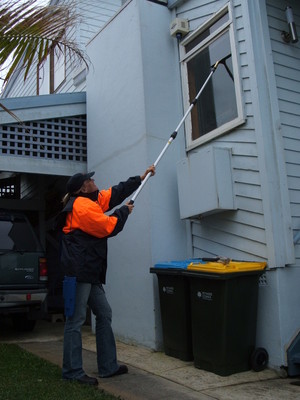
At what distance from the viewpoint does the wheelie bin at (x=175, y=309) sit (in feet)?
14.3

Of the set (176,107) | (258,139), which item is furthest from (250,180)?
(176,107)

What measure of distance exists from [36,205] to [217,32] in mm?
4977

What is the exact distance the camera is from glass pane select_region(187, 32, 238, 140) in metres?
5.01

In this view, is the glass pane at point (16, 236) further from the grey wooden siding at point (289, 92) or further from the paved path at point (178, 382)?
the grey wooden siding at point (289, 92)

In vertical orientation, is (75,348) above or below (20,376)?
above

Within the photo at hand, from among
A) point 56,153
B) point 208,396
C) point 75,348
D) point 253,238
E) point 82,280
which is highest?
point 56,153

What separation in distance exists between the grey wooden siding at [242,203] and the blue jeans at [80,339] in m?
1.51

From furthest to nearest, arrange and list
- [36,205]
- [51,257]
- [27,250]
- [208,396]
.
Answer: [51,257] < [36,205] < [27,250] < [208,396]

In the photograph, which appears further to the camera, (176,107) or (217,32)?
(176,107)

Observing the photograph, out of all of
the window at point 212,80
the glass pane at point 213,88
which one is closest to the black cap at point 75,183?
the window at point 212,80

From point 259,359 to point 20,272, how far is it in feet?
11.4

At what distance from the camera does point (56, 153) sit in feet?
21.5

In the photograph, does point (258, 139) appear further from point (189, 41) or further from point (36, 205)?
point (36, 205)

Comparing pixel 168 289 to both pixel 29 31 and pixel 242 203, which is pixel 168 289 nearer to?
pixel 242 203
